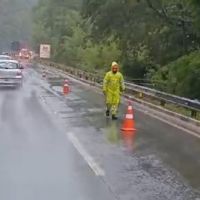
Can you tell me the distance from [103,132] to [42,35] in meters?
89.0

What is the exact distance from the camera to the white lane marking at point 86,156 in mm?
11375

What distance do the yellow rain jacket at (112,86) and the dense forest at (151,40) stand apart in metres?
4.28

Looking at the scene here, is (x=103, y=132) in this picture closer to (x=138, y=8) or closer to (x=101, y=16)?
(x=138, y=8)

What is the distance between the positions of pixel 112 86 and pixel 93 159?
889 centimetres

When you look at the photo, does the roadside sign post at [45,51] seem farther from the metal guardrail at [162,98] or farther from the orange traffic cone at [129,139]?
the orange traffic cone at [129,139]

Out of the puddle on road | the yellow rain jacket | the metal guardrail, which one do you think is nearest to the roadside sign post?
the metal guardrail

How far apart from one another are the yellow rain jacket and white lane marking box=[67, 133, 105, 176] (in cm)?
473

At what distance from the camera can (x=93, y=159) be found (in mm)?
12672

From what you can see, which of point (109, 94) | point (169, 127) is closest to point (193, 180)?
point (169, 127)

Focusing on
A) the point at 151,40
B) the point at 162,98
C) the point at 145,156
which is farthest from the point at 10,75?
the point at 145,156

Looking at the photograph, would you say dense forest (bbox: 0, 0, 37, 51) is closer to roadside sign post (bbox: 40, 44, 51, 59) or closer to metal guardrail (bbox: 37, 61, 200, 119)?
roadside sign post (bbox: 40, 44, 51, 59)

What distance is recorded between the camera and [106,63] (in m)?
58.7

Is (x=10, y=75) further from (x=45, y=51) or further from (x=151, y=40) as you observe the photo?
(x=45, y=51)

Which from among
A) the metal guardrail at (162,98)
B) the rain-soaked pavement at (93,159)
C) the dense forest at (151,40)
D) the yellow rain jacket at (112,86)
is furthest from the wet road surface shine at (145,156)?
the dense forest at (151,40)
